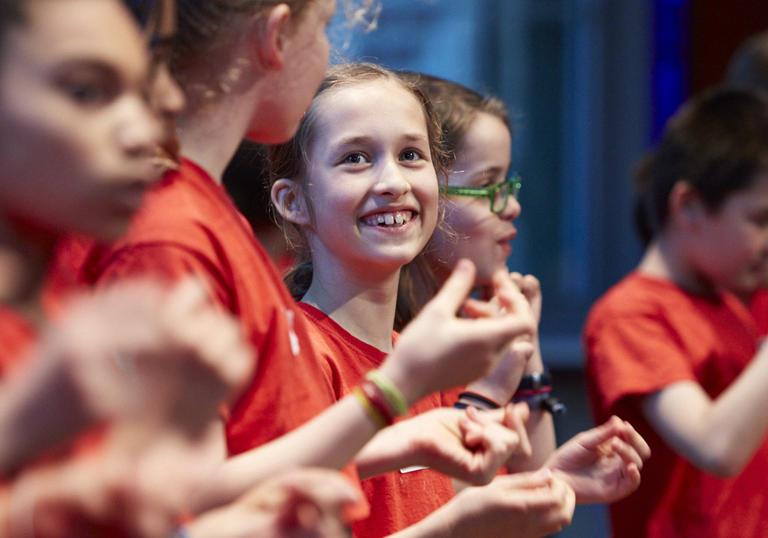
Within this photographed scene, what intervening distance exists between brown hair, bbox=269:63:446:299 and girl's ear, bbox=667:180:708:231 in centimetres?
69

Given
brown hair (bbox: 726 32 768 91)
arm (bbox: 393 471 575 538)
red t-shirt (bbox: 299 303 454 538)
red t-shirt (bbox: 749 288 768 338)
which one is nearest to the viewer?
arm (bbox: 393 471 575 538)

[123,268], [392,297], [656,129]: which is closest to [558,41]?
[656,129]

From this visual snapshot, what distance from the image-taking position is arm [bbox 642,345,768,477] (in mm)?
1623

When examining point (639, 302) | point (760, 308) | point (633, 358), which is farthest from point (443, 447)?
point (760, 308)

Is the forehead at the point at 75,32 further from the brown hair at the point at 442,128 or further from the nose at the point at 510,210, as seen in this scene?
the nose at the point at 510,210

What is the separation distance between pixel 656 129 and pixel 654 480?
2.35 meters

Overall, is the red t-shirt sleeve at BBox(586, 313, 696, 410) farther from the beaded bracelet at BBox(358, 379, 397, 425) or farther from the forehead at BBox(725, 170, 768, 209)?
the beaded bracelet at BBox(358, 379, 397, 425)

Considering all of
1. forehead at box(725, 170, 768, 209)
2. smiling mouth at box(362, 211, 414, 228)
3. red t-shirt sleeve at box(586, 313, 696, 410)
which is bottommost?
red t-shirt sleeve at box(586, 313, 696, 410)

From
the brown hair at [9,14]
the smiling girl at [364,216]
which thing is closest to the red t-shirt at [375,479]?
the smiling girl at [364,216]

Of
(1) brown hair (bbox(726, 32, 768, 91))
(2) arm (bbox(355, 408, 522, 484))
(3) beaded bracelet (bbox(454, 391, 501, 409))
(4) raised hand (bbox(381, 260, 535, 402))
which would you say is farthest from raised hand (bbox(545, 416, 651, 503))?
Result: (1) brown hair (bbox(726, 32, 768, 91))

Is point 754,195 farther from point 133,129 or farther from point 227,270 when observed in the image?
point 133,129

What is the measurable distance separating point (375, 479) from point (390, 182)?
41 centimetres

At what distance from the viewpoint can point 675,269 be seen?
6.43 feet

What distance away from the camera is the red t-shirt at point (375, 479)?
1.25 meters
